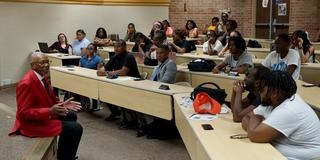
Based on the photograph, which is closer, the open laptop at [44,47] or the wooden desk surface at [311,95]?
the wooden desk surface at [311,95]

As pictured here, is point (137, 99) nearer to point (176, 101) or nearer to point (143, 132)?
point (143, 132)

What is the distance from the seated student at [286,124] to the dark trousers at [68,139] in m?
1.92

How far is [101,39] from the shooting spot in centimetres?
1036

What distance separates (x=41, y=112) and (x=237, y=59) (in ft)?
10.4

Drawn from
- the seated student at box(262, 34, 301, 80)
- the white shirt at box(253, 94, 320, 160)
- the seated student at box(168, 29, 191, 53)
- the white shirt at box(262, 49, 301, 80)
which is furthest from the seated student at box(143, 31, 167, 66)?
the white shirt at box(253, 94, 320, 160)

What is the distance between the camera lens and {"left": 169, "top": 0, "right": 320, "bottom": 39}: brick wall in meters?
11.8

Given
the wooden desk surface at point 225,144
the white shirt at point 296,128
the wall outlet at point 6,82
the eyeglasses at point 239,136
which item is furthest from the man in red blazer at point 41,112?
the wall outlet at point 6,82

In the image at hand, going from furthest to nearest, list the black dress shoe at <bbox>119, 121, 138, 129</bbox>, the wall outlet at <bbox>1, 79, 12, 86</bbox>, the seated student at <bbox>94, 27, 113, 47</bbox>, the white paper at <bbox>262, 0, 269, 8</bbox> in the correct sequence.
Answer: the white paper at <bbox>262, 0, 269, 8</bbox>, the seated student at <bbox>94, 27, 113, 47</bbox>, the wall outlet at <bbox>1, 79, 12, 86</bbox>, the black dress shoe at <bbox>119, 121, 138, 129</bbox>

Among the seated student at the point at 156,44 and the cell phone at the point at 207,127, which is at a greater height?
the seated student at the point at 156,44

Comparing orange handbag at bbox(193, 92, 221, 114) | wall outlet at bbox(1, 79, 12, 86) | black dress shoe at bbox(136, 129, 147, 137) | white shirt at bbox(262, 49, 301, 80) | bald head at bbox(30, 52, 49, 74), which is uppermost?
bald head at bbox(30, 52, 49, 74)

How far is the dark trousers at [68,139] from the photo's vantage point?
3.89 m

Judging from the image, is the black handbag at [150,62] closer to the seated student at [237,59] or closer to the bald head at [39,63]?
the seated student at [237,59]

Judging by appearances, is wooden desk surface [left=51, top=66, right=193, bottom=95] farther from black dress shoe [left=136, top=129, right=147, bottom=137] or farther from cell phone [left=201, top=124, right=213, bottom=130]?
cell phone [left=201, top=124, right=213, bottom=130]

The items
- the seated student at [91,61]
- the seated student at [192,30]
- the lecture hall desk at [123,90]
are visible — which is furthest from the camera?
the seated student at [192,30]
